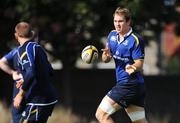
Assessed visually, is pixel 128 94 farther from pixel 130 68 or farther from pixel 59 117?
pixel 59 117

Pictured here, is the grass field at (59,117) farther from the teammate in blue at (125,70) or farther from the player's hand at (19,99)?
the player's hand at (19,99)

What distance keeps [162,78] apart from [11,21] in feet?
13.8

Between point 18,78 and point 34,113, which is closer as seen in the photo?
point 34,113

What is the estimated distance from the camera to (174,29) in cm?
1798

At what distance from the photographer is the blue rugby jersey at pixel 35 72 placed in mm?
8891

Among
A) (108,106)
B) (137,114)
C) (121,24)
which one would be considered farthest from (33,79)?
(137,114)

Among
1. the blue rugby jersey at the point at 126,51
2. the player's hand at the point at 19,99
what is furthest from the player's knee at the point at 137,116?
the player's hand at the point at 19,99

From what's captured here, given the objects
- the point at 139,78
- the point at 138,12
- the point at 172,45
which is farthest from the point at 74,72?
the point at 172,45

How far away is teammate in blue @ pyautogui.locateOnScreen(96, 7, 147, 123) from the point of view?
29.9 feet

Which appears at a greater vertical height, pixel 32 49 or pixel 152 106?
pixel 32 49

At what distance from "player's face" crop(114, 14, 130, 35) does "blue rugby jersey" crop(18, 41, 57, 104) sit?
40.5 inches

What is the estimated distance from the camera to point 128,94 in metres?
9.29

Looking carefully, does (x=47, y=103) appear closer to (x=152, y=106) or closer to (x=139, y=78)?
(x=139, y=78)

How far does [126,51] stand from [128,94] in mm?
586
